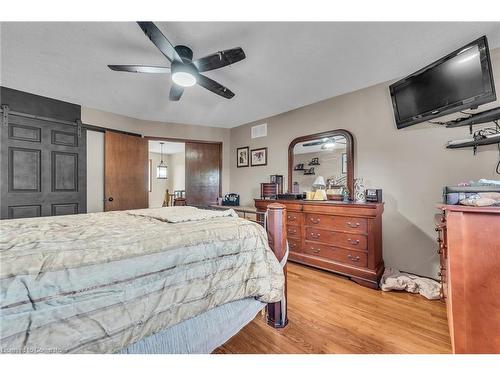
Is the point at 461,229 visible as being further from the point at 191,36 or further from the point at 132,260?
the point at 191,36

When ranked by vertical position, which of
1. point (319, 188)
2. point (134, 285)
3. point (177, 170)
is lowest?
point (134, 285)

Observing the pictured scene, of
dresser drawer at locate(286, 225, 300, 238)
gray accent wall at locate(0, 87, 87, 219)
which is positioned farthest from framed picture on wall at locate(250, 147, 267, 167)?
gray accent wall at locate(0, 87, 87, 219)

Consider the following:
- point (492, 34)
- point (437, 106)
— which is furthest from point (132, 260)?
point (492, 34)

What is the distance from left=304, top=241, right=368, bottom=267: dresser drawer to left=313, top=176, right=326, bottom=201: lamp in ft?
2.05

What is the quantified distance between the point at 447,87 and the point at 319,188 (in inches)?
68.1

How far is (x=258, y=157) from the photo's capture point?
4.22 meters

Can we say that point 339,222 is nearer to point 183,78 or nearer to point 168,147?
point 183,78

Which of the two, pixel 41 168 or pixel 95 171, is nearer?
pixel 41 168

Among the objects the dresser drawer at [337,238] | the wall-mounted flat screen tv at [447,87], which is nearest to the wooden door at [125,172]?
the dresser drawer at [337,238]

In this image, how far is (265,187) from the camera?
Answer: 12.3ft

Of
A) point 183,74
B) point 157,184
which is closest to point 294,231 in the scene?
point 183,74

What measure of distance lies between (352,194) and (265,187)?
4.55ft

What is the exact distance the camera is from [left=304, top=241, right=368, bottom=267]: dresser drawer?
2445mm

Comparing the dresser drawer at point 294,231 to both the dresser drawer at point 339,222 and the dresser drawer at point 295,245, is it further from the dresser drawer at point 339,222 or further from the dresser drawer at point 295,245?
the dresser drawer at point 339,222
